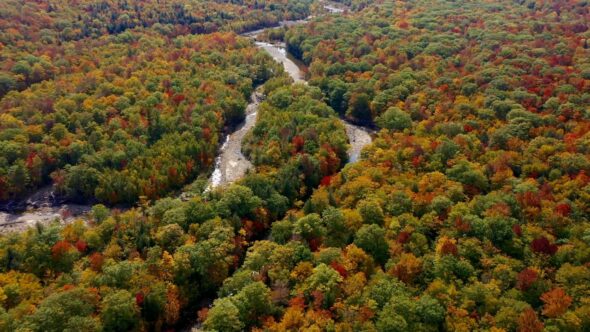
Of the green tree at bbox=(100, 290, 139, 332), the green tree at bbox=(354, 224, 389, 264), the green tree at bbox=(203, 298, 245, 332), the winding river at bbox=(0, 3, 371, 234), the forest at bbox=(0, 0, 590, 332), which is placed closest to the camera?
the green tree at bbox=(203, 298, 245, 332)

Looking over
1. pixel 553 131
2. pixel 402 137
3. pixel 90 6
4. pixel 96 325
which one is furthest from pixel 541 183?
pixel 90 6

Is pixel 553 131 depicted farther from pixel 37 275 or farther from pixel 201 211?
pixel 37 275

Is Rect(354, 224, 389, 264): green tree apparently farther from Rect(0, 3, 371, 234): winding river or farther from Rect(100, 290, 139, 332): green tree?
Rect(100, 290, 139, 332): green tree

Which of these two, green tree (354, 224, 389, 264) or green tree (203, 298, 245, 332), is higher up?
green tree (354, 224, 389, 264)

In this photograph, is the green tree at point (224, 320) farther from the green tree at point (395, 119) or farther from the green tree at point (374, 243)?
the green tree at point (395, 119)

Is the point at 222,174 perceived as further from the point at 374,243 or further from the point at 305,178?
the point at 374,243

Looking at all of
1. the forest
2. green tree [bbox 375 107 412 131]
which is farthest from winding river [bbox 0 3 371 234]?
green tree [bbox 375 107 412 131]

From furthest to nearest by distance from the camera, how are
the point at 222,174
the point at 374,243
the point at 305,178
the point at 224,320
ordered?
the point at 222,174
the point at 305,178
the point at 374,243
the point at 224,320

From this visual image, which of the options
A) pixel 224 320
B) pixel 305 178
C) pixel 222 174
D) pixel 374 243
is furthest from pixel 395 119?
pixel 224 320
